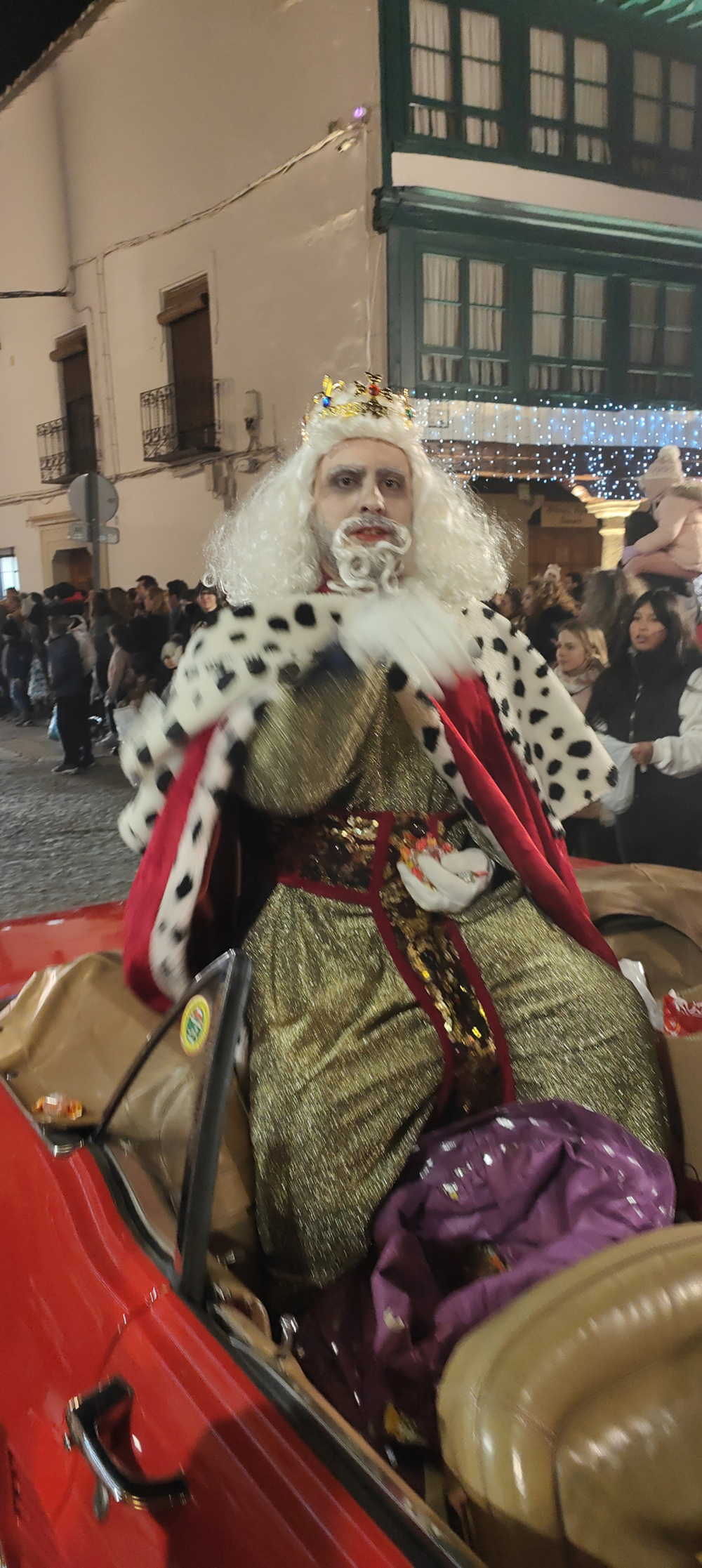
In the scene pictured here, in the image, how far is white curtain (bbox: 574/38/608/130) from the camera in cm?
227

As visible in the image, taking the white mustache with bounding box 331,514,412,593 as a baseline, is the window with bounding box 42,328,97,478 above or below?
above

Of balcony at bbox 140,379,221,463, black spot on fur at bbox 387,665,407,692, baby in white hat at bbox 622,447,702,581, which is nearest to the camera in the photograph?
black spot on fur at bbox 387,665,407,692

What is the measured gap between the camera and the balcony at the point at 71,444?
217 cm

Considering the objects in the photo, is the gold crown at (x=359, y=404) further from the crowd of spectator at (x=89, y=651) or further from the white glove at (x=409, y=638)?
the crowd of spectator at (x=89, y=651)

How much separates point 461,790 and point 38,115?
193 centimetres

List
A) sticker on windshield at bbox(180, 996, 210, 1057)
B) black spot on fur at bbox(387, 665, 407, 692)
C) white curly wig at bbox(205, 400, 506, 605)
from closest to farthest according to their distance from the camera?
sticker on windshield at bbox(180, 996, 210, 1057)
black spot on fur at bbox(387, 665, 407, 692)
white curly wig at bbox(205, 400, 506, 605)

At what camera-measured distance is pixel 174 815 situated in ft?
4.58

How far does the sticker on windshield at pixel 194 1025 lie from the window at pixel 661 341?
7.47 ft

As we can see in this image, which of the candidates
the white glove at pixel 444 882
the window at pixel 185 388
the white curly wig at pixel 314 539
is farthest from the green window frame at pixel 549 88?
the white glove at pixel 444 882

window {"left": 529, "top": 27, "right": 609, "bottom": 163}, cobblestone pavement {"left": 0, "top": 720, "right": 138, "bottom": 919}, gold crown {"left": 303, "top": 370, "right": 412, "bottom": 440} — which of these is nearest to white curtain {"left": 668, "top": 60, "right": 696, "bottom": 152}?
window {"left": 529, "top": 27, "right": 609, "bottom": 163}

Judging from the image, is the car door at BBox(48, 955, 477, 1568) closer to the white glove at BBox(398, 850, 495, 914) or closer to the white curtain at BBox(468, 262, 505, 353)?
the white glove at BBox(398, 850, 495, 914)

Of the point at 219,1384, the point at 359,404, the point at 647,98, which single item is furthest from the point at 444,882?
the point at 647,98

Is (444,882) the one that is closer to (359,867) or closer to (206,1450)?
(359,867)

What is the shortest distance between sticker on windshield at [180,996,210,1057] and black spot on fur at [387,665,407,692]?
639 mm
